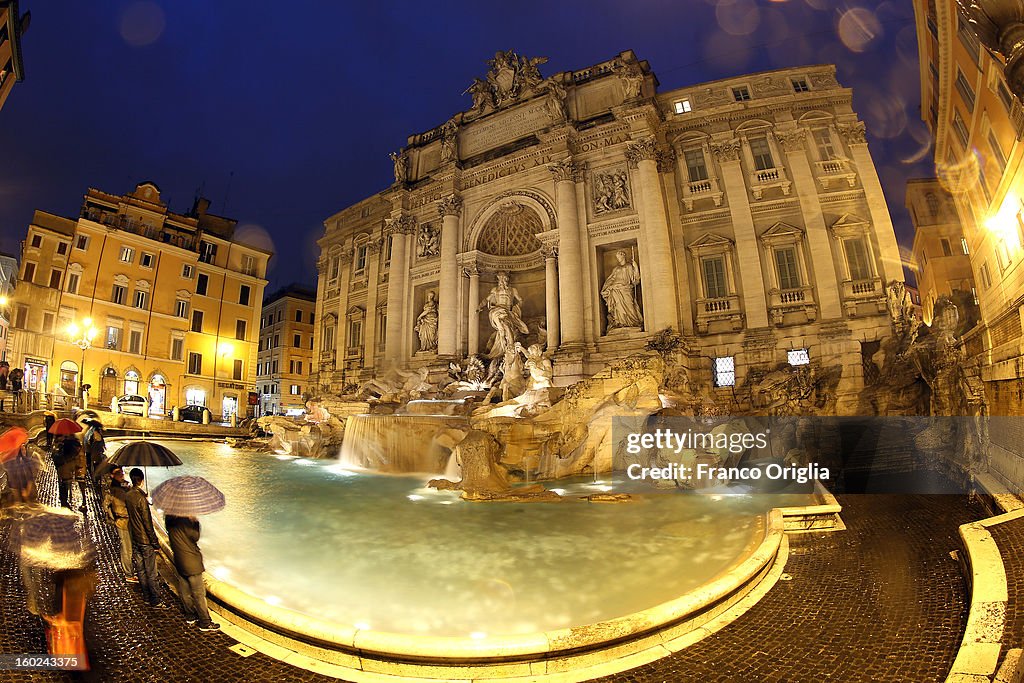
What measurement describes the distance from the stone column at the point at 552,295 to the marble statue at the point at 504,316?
5.44 ft

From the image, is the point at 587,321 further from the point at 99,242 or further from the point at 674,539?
the point at 99,242

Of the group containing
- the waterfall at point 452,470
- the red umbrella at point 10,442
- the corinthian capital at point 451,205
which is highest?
the corinthian capital at point 451,205

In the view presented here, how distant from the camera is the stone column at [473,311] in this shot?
818 inches

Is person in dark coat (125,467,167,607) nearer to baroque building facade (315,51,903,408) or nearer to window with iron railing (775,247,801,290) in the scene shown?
baroque building facade (315,51,903,408)

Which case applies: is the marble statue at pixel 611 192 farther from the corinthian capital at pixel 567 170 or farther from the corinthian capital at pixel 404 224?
the corinthian capital at pixel 404 224

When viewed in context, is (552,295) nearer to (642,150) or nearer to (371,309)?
(642,150)

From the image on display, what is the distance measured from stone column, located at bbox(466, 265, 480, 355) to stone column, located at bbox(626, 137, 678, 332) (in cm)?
815

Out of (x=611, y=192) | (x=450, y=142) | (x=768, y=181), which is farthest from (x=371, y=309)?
(x=768, y=181)

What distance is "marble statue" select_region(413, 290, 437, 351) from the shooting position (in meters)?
22.7

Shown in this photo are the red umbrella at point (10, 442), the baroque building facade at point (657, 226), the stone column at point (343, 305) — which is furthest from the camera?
the stone column at point (343, 305)

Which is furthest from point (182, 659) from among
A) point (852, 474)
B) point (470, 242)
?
point (470, 242)

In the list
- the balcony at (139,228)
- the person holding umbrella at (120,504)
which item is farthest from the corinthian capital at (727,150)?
the balcony at (139,228)

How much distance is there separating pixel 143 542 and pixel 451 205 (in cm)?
2040

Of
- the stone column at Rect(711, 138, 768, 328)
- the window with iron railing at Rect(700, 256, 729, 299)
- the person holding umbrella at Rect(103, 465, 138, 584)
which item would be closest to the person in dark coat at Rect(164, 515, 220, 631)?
the person holding umbrella at Rect(103, 465, 138, 584)
